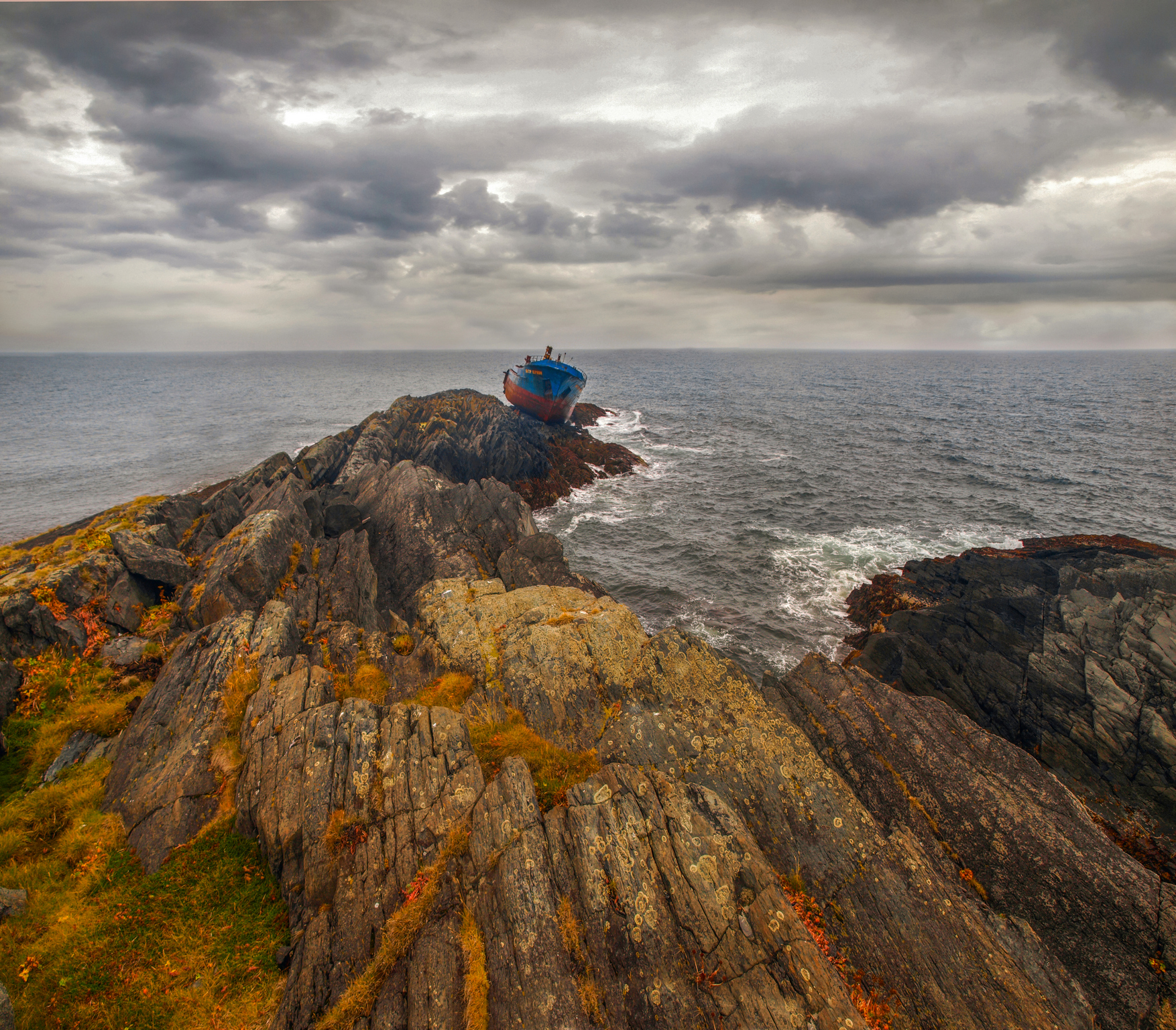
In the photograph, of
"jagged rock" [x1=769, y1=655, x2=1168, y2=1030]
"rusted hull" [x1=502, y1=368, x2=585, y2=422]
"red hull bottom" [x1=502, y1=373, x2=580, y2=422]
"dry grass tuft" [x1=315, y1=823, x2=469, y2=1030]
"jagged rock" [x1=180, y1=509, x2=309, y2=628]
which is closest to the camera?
"dry grass tuft" [x1=315, y1=823, x2=469, y2=1030]

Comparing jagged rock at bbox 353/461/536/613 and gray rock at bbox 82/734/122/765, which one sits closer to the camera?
gray rock at bbox 82/734/122/765

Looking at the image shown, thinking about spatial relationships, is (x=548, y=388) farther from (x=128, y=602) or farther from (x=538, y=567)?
(x=128, y=602)

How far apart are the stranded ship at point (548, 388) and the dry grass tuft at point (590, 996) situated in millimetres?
65462

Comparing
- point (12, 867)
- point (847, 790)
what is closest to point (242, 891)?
point (12, 867)

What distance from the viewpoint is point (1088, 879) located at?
34.0ft

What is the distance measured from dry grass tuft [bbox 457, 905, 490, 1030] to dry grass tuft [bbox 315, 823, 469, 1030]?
0.79 metres

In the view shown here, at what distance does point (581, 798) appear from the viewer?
33.8ft

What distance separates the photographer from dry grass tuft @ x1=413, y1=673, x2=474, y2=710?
14133mm

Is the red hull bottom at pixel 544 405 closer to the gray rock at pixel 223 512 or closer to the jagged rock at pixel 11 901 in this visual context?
the gray rock at pixel 223 512

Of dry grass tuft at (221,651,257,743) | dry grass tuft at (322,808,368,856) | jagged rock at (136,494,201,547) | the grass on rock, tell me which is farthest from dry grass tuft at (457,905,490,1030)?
jagged rock at (136,494,201,547)

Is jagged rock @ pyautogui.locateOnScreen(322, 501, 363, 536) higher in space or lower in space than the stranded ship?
lower

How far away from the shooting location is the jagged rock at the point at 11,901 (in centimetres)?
913

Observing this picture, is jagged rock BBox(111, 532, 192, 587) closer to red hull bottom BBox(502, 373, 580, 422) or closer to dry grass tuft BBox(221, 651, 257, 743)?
dry grass tuft BBox(221, 651, 257, 743)

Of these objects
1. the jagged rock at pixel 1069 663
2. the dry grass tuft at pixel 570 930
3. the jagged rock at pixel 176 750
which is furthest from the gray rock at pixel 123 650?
the jagged rock at pixel 1069 663
